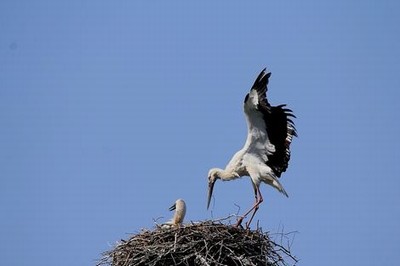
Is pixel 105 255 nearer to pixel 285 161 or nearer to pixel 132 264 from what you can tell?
pixel 132 264

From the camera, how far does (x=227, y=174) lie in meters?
15.0

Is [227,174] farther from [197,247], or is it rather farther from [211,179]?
[197,247]

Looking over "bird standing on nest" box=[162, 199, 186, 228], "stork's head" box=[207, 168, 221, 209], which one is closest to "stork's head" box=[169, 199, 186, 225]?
"bird standing on nest" box=[162, 199, 186, 228]

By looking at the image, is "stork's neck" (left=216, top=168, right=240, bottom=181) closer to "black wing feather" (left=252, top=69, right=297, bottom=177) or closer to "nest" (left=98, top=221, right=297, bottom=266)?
"black wing feather" (left=252, top=69, right=297, bottom=177)

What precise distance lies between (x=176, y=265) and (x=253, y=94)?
2600 millimetres

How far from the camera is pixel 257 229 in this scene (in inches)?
520

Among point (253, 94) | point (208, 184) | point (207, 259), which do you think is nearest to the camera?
point (207, 259)

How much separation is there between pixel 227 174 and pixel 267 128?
96cm

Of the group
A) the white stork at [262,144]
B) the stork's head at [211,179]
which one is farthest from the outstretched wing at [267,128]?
the stork's head at [211,179]

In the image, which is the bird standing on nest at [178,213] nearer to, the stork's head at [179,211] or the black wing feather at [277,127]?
the stork's head at [179,211]

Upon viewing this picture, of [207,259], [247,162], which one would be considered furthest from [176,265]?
[247,162]

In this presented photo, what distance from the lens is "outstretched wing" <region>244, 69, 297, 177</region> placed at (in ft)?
46.2

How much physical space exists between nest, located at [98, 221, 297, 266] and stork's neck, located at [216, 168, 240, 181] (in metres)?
1.89

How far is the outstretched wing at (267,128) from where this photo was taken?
46.2 feet
